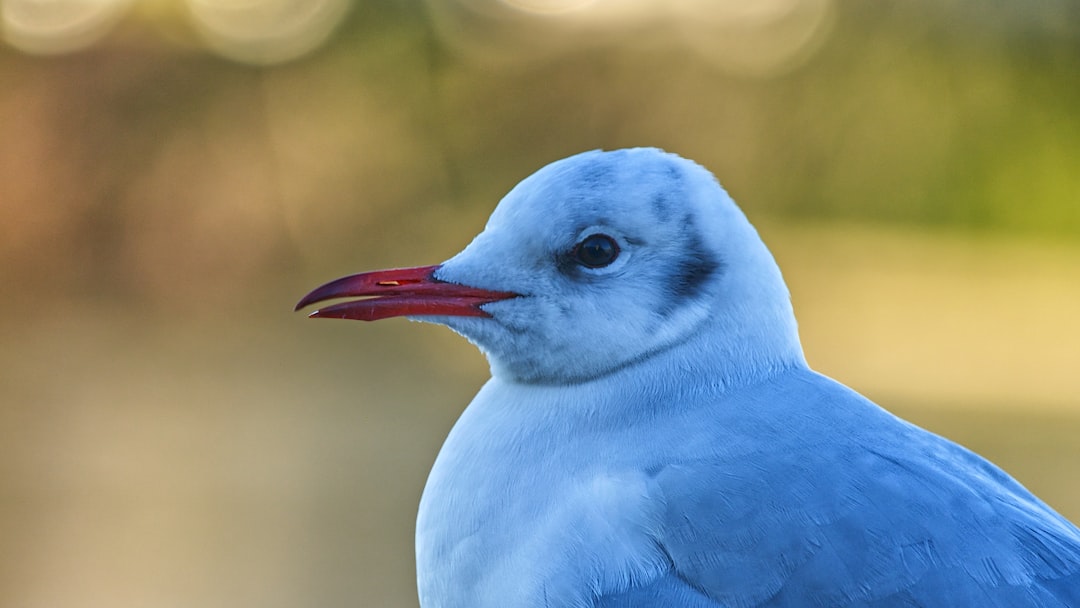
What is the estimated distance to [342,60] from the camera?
2.52 m

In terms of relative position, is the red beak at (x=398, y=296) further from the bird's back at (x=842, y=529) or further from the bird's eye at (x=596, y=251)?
the bird's back at (x=842, y=529)

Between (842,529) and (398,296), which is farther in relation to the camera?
(398,296)

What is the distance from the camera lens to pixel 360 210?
2572 mm

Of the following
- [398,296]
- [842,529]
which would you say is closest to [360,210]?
[398,296]

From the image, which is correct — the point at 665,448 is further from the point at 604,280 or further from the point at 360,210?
the point at 360,210

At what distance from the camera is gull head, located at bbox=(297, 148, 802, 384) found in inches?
31.9

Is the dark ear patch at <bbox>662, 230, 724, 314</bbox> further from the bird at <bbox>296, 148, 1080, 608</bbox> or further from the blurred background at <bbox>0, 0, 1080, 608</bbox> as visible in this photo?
the blurred background at <bbox>0, 0, 1080, 608</bbox>

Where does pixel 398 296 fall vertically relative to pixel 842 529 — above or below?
above

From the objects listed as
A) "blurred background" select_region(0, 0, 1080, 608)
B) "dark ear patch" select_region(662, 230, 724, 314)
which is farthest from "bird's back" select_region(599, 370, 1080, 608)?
"blurred background" select_region(0, 0, 1080, 608)

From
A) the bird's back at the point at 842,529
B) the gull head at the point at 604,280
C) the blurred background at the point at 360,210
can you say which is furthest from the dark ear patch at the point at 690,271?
the blurred background at the point at 360,210

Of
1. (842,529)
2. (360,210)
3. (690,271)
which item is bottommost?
(842,529)

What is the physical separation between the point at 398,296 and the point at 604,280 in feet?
0.49

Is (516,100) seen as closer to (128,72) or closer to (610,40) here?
(610,40)

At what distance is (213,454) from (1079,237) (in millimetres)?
2124
